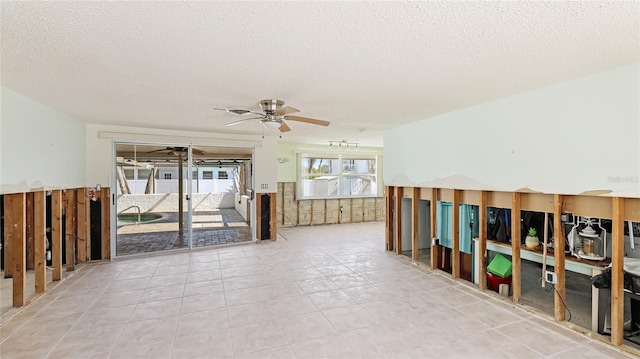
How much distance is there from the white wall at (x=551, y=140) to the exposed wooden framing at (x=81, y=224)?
17.7 feet

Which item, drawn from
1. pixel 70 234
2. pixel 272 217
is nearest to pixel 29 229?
pixel 70 234

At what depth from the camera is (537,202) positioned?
302 centimetres

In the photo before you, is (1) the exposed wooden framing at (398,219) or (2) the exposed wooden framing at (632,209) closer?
(2) the exposed wooden framing at (632,209)

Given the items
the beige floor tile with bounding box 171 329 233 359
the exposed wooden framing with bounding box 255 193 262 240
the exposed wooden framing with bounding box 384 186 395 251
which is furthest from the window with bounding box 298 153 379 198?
the beige floor tile with bounding box 171 329 233 359

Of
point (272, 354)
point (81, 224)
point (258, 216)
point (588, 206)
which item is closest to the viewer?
point (272, 354)

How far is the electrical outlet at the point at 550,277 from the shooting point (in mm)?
2783

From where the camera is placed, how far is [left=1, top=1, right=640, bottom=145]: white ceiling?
153 cm

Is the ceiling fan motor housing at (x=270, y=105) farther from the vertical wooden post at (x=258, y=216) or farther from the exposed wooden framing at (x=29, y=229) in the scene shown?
the vertical wooden post at (x=258, y=216)

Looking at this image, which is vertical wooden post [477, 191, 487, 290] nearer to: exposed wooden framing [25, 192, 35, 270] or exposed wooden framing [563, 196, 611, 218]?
exposed wooden framing [563, 196, 611, 218]

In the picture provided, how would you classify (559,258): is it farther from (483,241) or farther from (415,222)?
(415,222)

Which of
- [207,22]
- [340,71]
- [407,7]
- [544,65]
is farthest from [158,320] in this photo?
[544,65]

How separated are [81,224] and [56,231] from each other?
81 cm

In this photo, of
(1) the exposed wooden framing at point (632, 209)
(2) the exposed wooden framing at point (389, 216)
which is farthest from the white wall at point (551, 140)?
(2) the exposed wooden framing at point (389, 216)

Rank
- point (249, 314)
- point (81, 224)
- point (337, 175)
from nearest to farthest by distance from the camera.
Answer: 1. point (249, 314)
2. point (81, 224)
3. point (337, 175)
